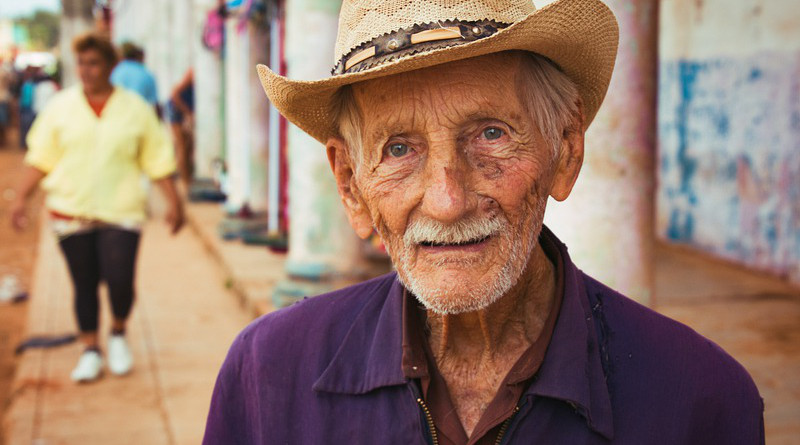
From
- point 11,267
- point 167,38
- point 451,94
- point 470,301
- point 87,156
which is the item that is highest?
point 167,38

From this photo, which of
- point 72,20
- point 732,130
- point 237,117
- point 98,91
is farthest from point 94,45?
point 72,20

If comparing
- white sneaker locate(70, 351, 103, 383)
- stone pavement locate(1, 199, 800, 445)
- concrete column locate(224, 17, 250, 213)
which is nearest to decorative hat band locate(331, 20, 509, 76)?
stone pavement locate(1, 199, 800, 445)

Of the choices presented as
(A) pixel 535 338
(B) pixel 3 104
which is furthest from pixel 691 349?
(B) pixel 3 104

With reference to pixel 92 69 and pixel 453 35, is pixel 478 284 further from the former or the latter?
pixel 92 69

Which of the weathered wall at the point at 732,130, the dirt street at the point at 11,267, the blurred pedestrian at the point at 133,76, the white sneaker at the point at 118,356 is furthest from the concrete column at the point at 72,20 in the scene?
the white sneaker at the point at 118,356

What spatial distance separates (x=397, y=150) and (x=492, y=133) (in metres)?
0.18

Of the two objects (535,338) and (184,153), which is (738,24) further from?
(184,153)

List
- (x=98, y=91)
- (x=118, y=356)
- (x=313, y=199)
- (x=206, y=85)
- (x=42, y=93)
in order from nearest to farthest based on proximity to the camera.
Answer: (x=98, y=91) → (x=118, y=356) → (x=313, y=199) → (x=206, y=85) → (x=42, y=93)

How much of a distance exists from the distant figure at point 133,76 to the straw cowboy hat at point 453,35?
28.9 feet

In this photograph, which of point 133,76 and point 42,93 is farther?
point 42,93

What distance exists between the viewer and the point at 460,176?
5.22 feet

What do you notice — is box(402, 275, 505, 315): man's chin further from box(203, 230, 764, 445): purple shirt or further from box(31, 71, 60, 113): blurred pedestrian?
box(31, 71, 60, 113): blurred pedestrian

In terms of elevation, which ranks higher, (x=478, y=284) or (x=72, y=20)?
(x=72, y=20)

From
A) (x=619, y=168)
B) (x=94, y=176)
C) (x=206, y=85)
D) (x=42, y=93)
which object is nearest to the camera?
(x=619, y=168)
